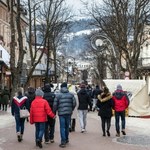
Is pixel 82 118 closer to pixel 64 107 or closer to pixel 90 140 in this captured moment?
pixel 90 140

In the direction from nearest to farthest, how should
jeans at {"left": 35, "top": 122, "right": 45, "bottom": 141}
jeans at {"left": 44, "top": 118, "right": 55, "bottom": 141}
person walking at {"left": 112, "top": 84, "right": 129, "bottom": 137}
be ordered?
jeans at {"left": 35, "top": 122, "right": 45, "bottom": 141} → jeans at {"left": 44, "top": 118, "right": 55, "bottom": 141} → person walking at {"left": 112, "top": 84, "right": 129, "bottom": 137}

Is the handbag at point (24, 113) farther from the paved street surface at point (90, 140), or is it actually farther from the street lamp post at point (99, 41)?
the street lamp post at point (99, 41)

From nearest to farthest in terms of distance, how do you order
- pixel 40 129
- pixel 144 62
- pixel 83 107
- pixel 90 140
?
pixel 40 129 → pixel 90 140 → pixel 83 107 → pixel 144 62

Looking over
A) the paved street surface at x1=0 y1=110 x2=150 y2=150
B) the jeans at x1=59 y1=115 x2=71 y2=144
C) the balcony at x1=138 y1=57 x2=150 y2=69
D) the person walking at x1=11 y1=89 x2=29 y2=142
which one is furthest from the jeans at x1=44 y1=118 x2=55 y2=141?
the balcony at x1=138 y1=57 x2=150 y2=69

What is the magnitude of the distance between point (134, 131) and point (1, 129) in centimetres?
532

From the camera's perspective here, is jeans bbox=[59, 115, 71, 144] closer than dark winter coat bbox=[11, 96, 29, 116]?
Yes

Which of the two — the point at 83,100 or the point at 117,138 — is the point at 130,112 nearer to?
the point at 83,100

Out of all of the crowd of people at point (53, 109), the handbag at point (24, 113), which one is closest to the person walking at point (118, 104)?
the crowd of people at point (53, 109)

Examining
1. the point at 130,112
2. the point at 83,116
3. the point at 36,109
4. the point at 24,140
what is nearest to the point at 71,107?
the point at 36,109

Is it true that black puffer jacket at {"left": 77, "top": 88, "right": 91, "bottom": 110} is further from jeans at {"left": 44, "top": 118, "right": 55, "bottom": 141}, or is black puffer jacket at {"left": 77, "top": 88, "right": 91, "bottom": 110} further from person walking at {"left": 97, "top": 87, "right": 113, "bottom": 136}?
jeans at {"left": 44, "top": 118, "right": 55, "bottom": 141}

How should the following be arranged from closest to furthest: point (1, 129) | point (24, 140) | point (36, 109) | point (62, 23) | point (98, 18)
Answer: point (36, 109) < point (24, 140) < point (1, 129) < point (98, 18) < point (62, 23)

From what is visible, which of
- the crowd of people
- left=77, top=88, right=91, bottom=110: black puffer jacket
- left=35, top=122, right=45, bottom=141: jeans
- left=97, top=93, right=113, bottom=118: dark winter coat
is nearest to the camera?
left=35, top=122, right=45, bottom=141: jeans

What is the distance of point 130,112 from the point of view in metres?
28.0

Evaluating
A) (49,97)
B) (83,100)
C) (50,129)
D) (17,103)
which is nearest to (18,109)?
(17,103)
